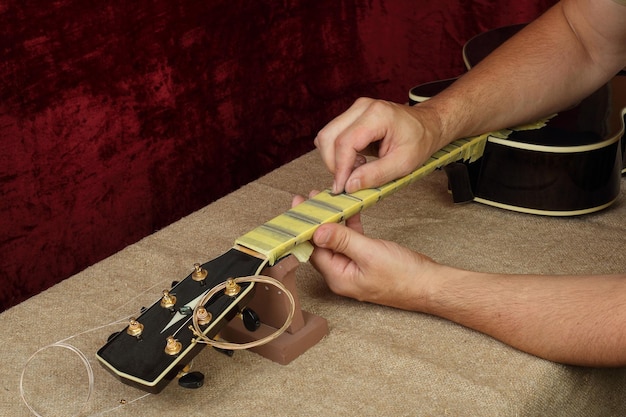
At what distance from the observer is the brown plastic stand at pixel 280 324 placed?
1.06 metres

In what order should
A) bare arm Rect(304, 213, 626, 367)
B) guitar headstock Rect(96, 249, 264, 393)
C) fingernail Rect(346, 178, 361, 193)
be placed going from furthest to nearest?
fingernail Rect(346, 178, 361, 193) < bare arm Rect(304, 213, 626, 367) < guitar headstock Rect(96, 249, 264, 393)

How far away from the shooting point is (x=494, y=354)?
3.51 feet

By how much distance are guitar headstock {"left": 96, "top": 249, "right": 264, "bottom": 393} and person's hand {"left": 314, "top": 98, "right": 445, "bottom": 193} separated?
234 mm

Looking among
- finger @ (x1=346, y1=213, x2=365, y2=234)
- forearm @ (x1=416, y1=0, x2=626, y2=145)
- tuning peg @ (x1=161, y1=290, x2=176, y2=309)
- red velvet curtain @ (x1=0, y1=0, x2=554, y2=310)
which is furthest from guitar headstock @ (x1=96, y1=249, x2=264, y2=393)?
red velvet curtain @ (x1=0, y1=0, x2=554, y2=310)

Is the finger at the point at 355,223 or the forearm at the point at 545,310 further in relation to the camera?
the finger at the point at 355,223

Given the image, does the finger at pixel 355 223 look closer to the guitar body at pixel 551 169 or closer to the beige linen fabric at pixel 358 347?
the beige linen fabric at pixel 358 347

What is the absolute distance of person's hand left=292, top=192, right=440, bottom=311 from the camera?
110 cm

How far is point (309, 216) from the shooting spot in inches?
44.5

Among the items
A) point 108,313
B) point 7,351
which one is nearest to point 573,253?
point 108,313

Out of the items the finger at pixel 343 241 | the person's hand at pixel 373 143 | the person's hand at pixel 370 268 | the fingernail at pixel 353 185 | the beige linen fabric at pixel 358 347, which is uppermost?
the person's hand at pixel 373 143

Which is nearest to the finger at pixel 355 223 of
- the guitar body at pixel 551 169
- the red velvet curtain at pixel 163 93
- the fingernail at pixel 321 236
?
the fingernail at pixel 321 236

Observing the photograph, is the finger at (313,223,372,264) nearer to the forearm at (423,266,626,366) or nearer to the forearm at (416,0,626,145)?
the forearm at (423,266,626,366)

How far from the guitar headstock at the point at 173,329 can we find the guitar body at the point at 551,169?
541 mm

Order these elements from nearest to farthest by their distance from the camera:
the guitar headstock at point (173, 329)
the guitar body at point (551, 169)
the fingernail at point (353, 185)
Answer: the guitar headstock at point (173, 329) → the fingernail at point (353, 185) → the guitar body at point (551, 169)
